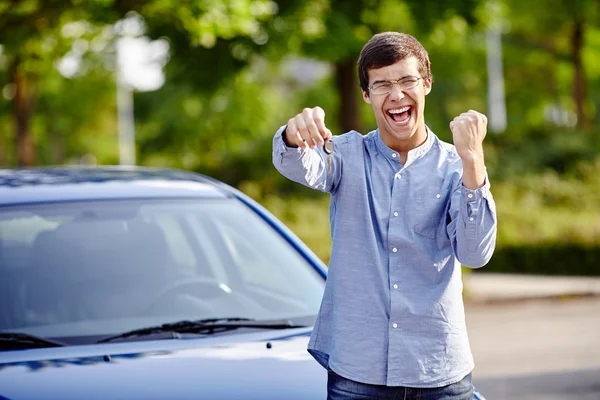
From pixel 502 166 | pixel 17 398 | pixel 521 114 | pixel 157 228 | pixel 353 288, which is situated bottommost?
pixel 17 398

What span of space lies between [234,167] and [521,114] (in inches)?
631

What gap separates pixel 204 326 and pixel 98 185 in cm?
82

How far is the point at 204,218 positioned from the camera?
4188mm

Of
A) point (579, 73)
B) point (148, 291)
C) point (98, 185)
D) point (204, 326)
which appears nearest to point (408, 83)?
point (204, 326)

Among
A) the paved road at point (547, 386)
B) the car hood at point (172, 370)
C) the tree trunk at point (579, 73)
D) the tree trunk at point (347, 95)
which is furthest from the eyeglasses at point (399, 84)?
the tree trunk at point (579, 73)

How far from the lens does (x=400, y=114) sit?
262 centimetres

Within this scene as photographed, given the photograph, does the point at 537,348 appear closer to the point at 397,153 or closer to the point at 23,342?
the point at 23,342

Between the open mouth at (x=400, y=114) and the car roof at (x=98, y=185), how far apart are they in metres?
1.61

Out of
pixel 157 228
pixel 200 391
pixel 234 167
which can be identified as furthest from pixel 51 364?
pixel 234 167

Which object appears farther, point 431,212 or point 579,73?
point 579,73

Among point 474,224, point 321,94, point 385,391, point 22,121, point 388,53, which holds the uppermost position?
point 321,94

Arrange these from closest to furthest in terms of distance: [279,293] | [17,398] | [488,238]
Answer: [488,238] < [17,398] < [279,293]

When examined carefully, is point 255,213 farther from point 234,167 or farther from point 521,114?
point 521,114

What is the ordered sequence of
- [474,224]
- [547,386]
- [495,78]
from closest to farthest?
[474,224] → [547,386] → [495,78]
